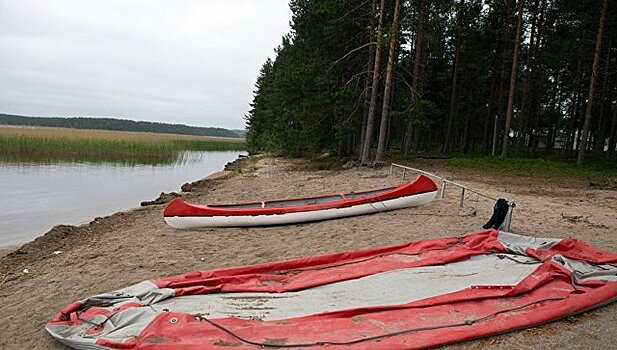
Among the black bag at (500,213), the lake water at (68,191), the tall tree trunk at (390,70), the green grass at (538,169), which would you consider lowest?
the lake water at (68,191)

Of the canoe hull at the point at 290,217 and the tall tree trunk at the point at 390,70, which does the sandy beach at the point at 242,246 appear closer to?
the canoe hull at the point at 290,217

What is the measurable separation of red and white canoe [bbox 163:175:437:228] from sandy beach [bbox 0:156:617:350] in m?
0.18

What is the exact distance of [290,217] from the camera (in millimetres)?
8312

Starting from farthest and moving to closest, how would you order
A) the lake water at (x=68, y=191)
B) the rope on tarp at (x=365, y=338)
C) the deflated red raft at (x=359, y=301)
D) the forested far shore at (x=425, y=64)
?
the forested far shore at (x=425, y=64), the lake water at (x=68, y=191), the deflated red raft at (x=359, y=301), the rope on tarp at (x=365, y=338)

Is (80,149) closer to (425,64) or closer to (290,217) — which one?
(425,64)

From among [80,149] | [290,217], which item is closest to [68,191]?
[290,217]

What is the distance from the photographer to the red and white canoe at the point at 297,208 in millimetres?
8039

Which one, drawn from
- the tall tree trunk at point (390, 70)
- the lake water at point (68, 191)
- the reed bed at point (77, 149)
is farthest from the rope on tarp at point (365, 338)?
the reed bed at point (77, 149)

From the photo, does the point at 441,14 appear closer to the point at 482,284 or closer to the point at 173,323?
the point at 482,284

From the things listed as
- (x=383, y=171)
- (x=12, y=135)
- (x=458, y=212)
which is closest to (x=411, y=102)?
(x=383, y=171)

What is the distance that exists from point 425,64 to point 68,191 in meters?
16.9

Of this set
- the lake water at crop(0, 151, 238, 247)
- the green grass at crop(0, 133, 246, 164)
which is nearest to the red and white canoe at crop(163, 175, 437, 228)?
the lake water at crop(0, 151, 238, 247)

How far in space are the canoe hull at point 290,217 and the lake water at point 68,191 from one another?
155 inches

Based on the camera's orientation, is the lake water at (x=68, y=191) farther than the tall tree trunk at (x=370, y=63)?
No
